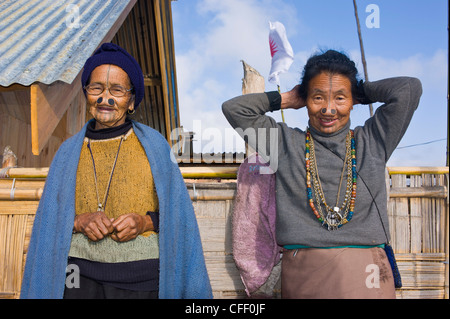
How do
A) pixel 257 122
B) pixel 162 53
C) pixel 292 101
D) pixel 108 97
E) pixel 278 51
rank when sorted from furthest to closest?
pixel 162 53 < pixel 278 51 < pixel 292 101 < pixel 257 122 < pixel 108 97

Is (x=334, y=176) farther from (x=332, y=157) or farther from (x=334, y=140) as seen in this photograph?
(x=334, y=140)

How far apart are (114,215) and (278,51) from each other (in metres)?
2.40

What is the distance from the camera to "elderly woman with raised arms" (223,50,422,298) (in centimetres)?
233

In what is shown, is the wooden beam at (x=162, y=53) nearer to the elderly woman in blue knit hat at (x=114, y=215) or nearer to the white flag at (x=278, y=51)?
the white flag at (x=278, y=51)

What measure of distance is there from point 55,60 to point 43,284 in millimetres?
2700

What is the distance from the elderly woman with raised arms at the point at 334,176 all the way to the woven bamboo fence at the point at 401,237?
450 mm

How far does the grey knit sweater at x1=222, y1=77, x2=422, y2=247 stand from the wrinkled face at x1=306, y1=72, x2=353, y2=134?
79mm

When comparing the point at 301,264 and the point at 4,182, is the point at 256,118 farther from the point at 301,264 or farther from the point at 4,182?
the point at 4,182

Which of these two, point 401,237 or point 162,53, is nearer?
point 401,237

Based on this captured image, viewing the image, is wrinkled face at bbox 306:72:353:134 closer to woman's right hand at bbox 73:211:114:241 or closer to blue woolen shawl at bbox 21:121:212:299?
blue woolen shawl at bbox 21:121:212:299

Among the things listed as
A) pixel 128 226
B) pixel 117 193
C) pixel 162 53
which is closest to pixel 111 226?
pixel 128 226

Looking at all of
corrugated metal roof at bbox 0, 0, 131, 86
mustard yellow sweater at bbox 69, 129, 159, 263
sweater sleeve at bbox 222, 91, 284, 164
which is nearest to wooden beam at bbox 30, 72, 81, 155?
corrugated metal roof at bbox 0, 0, 131, 86

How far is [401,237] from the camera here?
9.39ft
